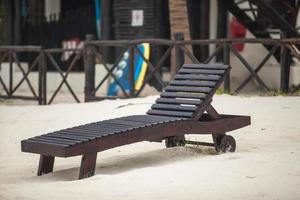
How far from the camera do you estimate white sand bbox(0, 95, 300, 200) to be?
636 cm

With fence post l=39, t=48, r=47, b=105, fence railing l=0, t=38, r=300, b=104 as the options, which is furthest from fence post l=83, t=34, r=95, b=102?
fence post l=39, t=48, r=47, b=105

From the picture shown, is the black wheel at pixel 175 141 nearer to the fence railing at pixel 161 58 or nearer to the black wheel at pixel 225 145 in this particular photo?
the black wheel at pixel 225 145

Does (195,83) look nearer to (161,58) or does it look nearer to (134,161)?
(134,161)

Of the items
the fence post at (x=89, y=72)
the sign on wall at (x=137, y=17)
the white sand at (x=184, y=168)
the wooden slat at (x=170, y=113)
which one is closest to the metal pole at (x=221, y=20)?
the sign on wall at (x=137, y=17)

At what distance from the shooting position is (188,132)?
798 cm

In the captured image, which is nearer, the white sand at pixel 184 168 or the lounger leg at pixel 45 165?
the white sand at pixel 184 168

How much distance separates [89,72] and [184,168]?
713 cm

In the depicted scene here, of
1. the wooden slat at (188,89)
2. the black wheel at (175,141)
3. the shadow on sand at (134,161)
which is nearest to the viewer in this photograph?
the shadow on sand at (134,161)

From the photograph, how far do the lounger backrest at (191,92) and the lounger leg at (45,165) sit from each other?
1291 millimetres

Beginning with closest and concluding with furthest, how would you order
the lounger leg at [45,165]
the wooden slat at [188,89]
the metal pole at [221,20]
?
1. the lounger leg at [45,165]
2. the wooden slat at [188,89]
3. the metal pole at [221,20]

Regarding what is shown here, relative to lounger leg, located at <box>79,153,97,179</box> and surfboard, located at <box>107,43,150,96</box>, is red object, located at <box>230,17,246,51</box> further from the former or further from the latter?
lounger leg, located at <box>79,153,97,179</box>

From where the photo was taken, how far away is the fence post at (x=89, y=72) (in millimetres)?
14086

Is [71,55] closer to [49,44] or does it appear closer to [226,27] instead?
[49,44]

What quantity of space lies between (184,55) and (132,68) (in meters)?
0.96
